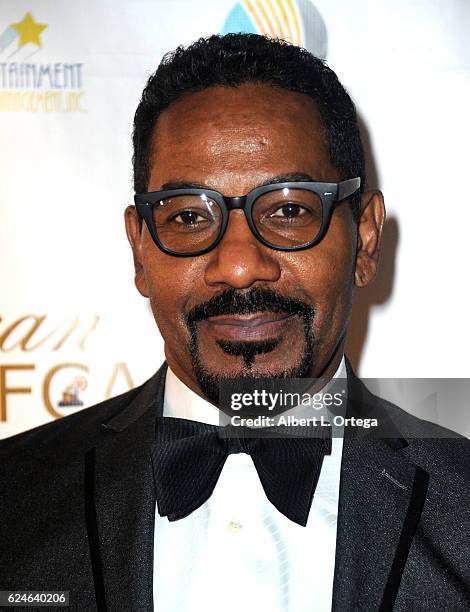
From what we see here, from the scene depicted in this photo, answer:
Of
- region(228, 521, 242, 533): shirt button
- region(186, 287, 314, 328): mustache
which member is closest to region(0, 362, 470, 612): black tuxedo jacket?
region(228, 521, 242, 533): shirt button

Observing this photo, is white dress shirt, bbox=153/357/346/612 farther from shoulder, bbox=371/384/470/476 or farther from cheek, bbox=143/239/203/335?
cheek, bbox=143/239/203/335

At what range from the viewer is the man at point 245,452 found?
1.21m

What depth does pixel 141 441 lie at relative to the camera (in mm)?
1366

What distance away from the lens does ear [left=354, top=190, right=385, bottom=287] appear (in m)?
1.43

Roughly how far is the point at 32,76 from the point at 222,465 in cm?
110

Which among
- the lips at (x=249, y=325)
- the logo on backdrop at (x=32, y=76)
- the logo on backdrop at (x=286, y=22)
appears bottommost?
the lips at (x=249, y=325)

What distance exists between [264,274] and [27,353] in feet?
2.87

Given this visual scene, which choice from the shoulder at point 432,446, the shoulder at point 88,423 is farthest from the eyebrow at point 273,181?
the shoulder at point 432,446

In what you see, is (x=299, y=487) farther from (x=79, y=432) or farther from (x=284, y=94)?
(x=284, y=94)

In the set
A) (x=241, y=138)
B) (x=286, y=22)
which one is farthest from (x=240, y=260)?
(x=286, y=22)

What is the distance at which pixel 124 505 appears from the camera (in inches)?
50.2

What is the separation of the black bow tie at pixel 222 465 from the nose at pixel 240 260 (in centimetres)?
26

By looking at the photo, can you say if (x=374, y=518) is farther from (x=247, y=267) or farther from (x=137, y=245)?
(x=137, y=245)

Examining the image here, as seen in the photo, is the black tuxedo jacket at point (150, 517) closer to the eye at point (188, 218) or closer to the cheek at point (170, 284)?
the cheek at point (170, 284)
